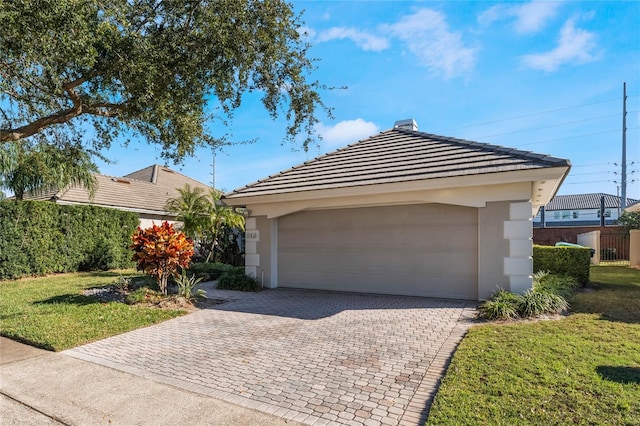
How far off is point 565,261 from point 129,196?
70.9 feet

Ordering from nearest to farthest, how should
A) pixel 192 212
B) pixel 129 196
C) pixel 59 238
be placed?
pixel 59 238
pixel 192 212
pixel 129 196

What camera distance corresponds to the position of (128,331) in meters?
6.92

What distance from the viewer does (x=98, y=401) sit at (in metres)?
4.05

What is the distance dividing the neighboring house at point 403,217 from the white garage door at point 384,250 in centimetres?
3

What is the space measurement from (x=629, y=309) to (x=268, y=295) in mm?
8496

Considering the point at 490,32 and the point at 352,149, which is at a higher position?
the point at 490,32

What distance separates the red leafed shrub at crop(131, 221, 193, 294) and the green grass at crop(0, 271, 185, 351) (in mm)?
1116

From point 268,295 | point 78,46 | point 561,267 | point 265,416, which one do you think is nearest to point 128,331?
point 268,295

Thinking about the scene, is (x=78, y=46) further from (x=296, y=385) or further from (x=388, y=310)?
(x=388, y=310)

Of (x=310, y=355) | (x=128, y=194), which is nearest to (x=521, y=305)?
(x=310, y=355)

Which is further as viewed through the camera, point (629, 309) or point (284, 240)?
point (284, 240)

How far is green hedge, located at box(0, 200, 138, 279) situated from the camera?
43.1ft

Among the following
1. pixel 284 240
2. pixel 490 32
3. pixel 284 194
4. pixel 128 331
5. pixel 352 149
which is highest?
pixel 490 32

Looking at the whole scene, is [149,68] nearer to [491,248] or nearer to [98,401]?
[98,401]
